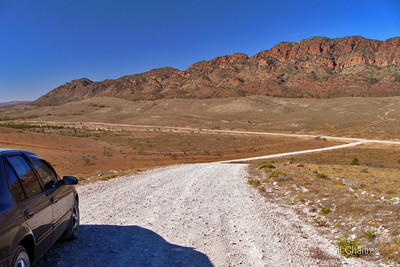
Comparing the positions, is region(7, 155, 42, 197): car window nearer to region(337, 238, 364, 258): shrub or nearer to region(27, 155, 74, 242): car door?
region(27, 155, 74, 242): car door

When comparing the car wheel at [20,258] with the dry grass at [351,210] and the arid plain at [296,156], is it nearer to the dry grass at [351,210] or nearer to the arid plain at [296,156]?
the arid plain at [296,156]

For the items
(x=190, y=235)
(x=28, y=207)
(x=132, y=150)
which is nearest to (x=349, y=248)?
(x=190, y=235)

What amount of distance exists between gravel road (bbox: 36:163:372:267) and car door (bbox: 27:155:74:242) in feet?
2.10

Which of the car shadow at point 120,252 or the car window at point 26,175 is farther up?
the car window at point 26,175

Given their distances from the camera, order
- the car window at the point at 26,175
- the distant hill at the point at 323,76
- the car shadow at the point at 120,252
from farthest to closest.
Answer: the distant hill at the point at 323,76 → the car shadow at the point at 120,252 → the car window at the point at 26,175

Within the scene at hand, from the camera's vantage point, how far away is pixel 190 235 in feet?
19.3

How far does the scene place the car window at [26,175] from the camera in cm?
360

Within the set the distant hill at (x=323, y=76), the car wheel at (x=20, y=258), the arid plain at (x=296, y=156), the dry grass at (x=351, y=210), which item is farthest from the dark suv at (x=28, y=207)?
the distant hill at (x=323, y=76)

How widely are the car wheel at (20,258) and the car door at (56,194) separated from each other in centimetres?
102

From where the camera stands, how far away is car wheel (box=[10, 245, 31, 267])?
290cm

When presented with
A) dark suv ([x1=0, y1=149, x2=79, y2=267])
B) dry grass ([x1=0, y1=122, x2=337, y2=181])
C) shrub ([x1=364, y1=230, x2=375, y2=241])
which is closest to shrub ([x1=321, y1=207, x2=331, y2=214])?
shrub ([x1=364, y1=230, x2=375, y2=241])

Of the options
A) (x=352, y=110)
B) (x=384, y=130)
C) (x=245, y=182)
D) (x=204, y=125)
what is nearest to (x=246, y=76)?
(x=352, y=110)

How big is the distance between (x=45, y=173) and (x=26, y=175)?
2.62 feet

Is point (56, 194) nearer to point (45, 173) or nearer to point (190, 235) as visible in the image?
point (45, 173)
